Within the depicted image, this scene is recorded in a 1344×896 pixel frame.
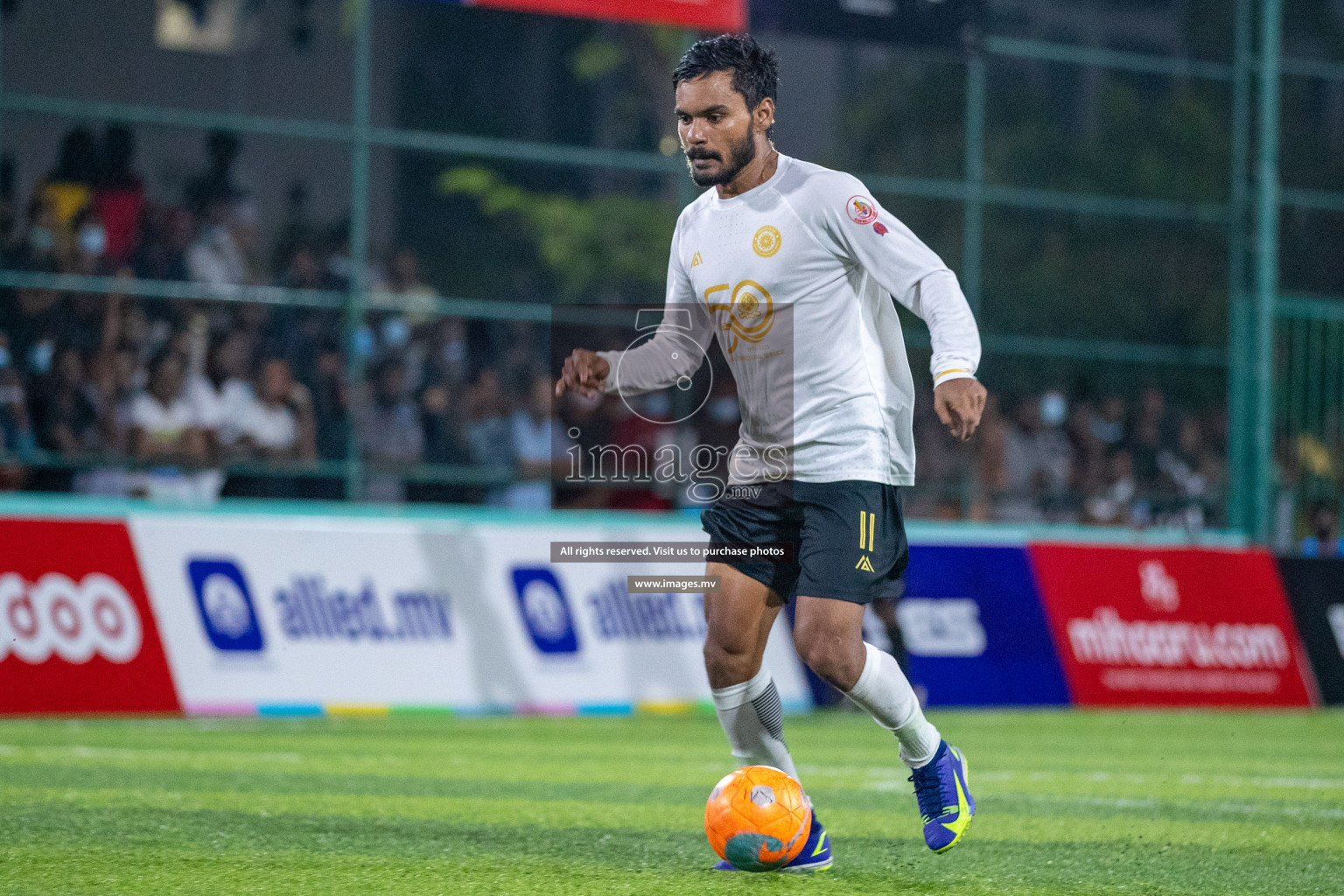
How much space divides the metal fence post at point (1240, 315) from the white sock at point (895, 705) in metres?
10.9

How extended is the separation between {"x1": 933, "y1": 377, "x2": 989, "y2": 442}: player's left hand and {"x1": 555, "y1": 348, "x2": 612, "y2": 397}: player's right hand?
1091 millimetres

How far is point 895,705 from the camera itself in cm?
535

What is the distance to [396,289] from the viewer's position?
641 inches

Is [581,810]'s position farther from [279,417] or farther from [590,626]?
[279,417]

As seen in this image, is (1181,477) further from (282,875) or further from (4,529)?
(282,875)

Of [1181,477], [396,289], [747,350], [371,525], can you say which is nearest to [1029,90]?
[1181,477]

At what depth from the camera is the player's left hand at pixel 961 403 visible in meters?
4.88

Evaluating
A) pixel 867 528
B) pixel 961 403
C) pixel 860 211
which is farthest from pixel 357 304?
pixel 961 403

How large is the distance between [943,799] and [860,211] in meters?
1.68

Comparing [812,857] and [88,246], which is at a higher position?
[88,246]

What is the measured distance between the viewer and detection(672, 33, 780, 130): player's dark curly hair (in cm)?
542

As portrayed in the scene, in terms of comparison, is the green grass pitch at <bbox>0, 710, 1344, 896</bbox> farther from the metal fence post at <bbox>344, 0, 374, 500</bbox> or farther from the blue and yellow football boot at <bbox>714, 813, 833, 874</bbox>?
the metal fence post at <bbox>344, 0, 374, 500</bbox>

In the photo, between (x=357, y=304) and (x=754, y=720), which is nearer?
(x=754, y=720)

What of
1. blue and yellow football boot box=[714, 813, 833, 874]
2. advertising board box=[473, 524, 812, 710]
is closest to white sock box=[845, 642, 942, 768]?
blue and yellow football boot box=[714, 813, 833, 874]
